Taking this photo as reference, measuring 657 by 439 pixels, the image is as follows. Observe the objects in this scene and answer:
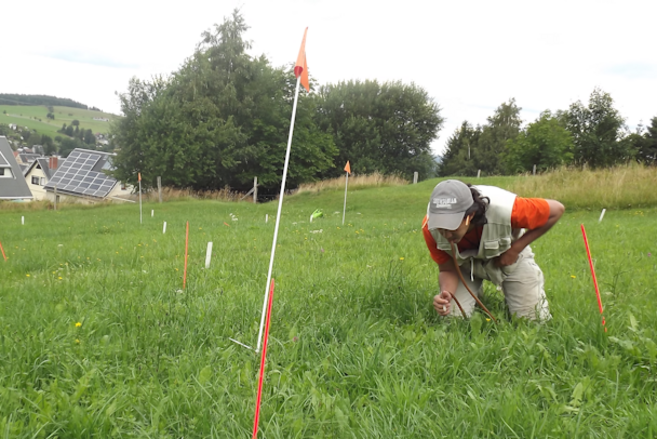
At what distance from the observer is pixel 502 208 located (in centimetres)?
329

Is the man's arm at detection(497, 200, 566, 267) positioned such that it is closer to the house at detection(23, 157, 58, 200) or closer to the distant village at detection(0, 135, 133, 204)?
the distant village at detection(0, 135, 133, 204)

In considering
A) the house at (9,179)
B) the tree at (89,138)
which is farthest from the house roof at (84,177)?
the tree at (89,138)

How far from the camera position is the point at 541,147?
2880 cm

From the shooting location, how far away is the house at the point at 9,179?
4778cm

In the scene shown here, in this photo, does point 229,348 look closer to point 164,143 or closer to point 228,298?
point 228,298

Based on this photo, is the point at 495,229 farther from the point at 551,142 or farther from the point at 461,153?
the point at 461,153

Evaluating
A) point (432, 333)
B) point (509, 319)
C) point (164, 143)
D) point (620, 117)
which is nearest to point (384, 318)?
point (432, 333)

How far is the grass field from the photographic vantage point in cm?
216

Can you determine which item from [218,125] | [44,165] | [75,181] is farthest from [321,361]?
[44,165]

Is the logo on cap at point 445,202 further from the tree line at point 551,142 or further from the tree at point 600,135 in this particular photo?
the tree at point 600,135

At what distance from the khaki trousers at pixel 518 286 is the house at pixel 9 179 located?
55.8 meters

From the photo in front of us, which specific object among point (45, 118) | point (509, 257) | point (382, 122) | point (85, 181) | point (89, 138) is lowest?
point (85, 181)

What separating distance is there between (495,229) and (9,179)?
189ft

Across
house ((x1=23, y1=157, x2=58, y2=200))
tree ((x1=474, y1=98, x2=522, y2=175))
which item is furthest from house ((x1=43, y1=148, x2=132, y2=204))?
tree ((x1=474, y1=98, x2=522, y2=175))
